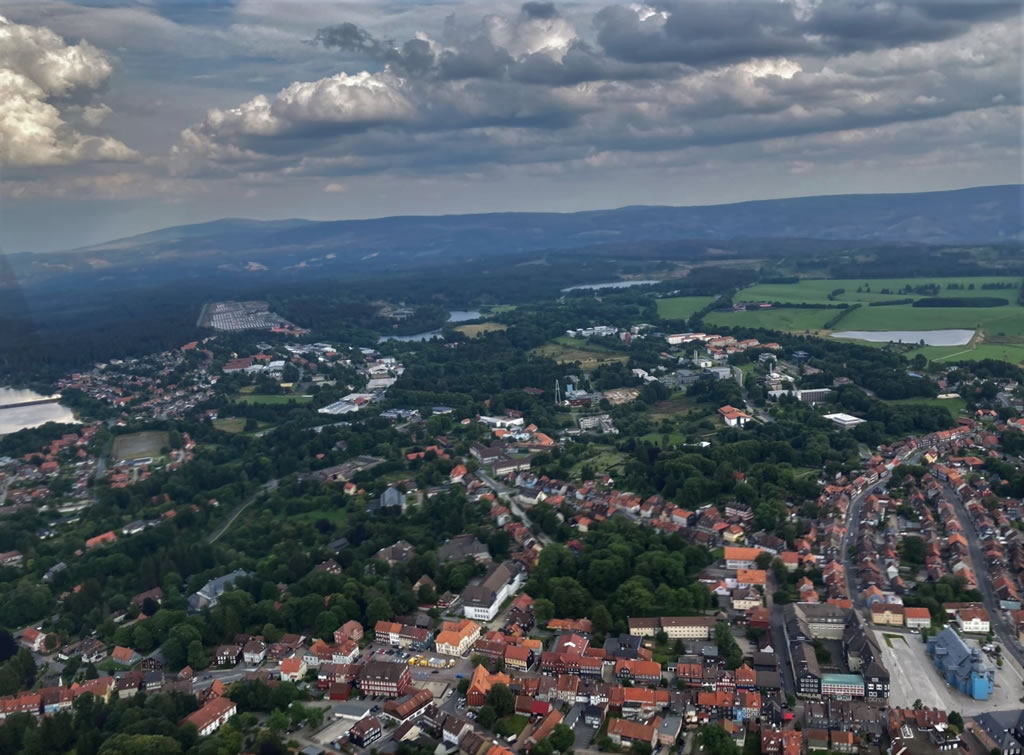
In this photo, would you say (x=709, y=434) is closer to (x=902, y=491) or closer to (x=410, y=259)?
(x=902, y=491)

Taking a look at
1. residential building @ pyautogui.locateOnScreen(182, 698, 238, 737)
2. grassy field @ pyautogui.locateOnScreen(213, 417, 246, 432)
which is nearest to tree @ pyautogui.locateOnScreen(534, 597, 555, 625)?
residential building @ pyautogui.locateOnScreen(182, 698, 238, 737)

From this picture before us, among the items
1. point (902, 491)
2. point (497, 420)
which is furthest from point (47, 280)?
point (902, 491)

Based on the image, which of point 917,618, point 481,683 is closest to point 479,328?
point 917,618

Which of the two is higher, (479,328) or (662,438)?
(479,328)

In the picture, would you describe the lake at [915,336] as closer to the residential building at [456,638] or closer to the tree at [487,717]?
the residential building at [456,638]

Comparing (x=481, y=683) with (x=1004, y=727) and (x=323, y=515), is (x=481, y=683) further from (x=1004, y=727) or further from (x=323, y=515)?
(x=323, y=515)
